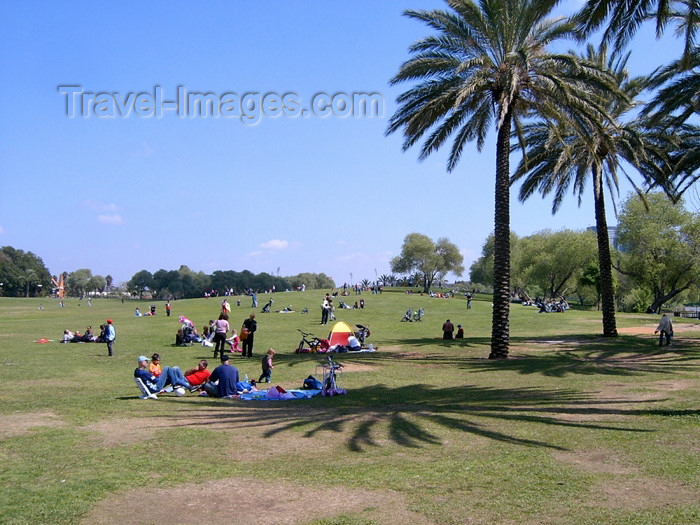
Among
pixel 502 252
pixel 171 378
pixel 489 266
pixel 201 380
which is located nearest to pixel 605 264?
pixel 502 252

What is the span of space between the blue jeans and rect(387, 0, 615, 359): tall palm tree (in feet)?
36.5

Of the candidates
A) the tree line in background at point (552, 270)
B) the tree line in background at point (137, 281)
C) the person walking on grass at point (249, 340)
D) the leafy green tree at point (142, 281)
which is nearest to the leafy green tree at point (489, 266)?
the tree line in background at point (552, 270)

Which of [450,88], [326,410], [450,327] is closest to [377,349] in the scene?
[450,327]

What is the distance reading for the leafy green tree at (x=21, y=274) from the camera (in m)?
120

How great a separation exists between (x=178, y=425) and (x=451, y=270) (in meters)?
109

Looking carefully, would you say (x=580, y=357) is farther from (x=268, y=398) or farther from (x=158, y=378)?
(x=158, y=378)

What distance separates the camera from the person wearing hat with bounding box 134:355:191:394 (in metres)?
13.4

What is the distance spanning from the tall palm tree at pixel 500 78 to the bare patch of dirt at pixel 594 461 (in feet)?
40.8

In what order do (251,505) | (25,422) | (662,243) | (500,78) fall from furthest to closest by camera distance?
(662,243), (500,78), (25,422), (251,505)

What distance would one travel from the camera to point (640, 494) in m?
6.55

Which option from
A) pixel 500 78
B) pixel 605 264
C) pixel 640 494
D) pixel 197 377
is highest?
pixel 500 78

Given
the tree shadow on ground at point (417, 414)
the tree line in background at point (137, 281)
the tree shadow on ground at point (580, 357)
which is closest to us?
the tree shadow on ground at point (417, 414)

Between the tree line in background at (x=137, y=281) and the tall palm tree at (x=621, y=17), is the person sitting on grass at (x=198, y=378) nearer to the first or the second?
the tall palm tree at (x=621, y=17)

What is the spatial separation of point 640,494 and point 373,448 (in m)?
3.77
